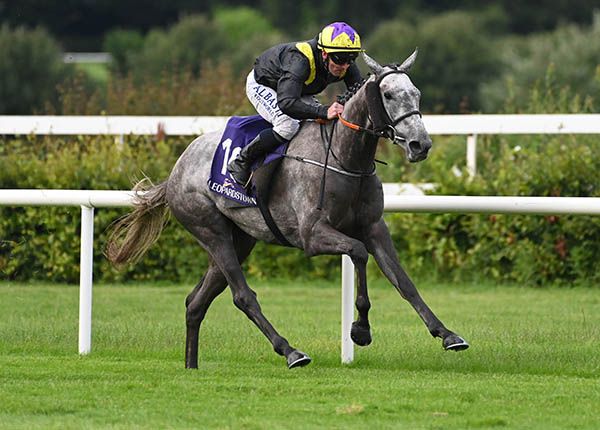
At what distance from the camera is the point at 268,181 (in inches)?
304

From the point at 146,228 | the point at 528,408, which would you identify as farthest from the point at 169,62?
the point at 528,408

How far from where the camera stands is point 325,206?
7438 mm

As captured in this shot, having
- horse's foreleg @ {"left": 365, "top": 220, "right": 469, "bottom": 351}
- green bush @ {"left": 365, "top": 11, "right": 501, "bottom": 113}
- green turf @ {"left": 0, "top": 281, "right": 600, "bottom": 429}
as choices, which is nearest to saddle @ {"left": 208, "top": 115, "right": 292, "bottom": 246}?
horse's foreleg @ {"left": 365, "top": 220, "right": 469, "bottom": 351}

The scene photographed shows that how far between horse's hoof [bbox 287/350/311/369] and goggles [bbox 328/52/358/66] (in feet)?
4.90

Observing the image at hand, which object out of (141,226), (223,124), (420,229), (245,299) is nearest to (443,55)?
(223,124)

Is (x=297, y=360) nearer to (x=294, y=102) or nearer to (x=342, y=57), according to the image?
(x=294, y=102)

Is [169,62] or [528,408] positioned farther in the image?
[169,62]

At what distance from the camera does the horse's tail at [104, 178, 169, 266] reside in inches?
332

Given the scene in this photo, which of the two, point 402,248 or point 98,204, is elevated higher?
point 98,204

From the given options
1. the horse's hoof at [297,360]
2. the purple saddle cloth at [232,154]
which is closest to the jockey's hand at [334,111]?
the purple saddle cloth at [232,154]

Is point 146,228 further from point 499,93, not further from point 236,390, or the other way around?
point 499,93

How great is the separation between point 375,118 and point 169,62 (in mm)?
28439

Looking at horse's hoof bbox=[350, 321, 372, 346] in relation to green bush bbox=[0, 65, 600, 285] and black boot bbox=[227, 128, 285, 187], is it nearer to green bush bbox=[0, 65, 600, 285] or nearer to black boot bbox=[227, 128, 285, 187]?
black boot bbox=[227, 128, 285, 187]

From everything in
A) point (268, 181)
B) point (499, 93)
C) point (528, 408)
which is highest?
point (268, 181)
